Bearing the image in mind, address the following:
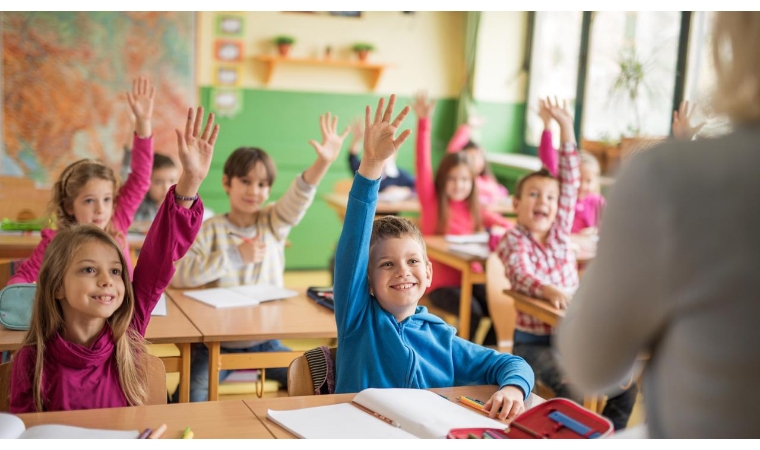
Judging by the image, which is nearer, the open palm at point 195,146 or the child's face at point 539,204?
the open palm at point 195,146

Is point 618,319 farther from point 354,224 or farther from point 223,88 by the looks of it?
point 223,88

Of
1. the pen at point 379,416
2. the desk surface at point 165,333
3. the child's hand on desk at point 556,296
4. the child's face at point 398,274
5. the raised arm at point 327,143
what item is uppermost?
the raised arm at point 327,143

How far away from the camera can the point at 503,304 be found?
11.8ft

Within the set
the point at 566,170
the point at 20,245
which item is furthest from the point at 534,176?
the point at 20,245

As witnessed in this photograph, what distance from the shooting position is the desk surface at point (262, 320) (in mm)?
2477

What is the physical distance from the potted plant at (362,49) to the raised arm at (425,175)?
2260 millimetres

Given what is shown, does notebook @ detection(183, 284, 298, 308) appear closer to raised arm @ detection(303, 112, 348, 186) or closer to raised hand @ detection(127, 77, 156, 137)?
raised arm @ detection(303, 112, 348, 186)

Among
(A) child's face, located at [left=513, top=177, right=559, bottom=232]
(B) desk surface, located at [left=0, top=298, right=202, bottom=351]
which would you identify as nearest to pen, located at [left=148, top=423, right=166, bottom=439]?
(B) desk surface, located at [left=0, top=298, right=202, bottom=351]

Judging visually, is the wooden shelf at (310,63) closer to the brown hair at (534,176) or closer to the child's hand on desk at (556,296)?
the brown hair at (534,176)

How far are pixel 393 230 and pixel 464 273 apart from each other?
6.64 feet

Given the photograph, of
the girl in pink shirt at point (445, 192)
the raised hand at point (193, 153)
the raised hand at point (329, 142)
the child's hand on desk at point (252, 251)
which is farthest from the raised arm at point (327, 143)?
the girl in pink shirt at point (445, 192)

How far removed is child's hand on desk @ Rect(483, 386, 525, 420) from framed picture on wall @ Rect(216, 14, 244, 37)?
5363mm
